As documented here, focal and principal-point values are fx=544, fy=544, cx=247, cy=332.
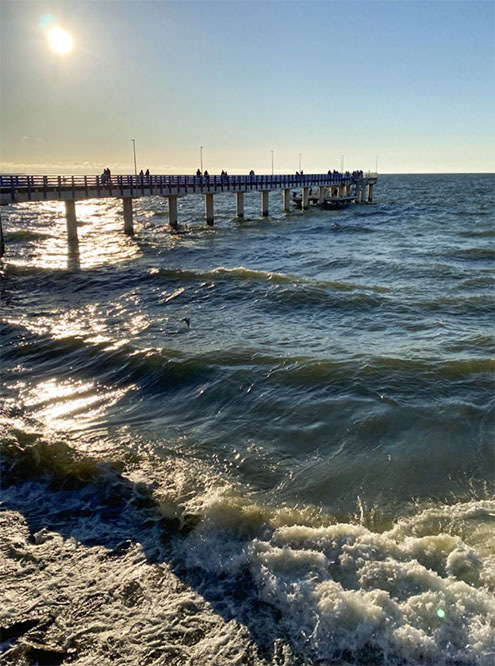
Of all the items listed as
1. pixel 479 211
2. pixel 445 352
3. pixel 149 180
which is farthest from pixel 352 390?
pixel 479 211

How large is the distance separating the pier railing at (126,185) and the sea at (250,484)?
13597 mm

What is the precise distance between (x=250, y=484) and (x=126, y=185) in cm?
3355

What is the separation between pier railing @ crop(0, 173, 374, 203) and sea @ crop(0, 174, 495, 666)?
13597 millimetres

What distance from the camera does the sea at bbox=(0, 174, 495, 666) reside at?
5.81 m

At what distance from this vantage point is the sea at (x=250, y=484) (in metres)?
5.81

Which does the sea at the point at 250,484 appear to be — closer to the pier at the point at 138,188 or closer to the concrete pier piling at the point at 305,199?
the pier at the point at 138,188

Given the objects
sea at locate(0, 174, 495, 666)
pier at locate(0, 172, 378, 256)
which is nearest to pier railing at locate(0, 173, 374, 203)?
pier at locate(0, 172, 378, 256)

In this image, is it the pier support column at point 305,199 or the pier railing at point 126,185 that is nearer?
the pier railing at point 126,185

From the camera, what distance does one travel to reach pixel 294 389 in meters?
12.1

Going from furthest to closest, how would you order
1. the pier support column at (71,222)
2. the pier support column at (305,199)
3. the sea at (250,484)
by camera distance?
the pier support column at (305,199), the pier support column at (71,222), the sea at (250,484)

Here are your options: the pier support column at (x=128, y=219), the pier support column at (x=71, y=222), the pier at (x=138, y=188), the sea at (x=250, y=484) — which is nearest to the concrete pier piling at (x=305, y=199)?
the pier at (x=138, y=188)

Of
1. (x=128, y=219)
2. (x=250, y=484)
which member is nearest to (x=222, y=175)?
(x=128, y=219)

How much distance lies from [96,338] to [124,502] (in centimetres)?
855

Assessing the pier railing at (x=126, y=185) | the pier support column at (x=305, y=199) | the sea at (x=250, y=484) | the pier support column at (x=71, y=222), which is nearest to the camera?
the sea at (x=250, y=484)
